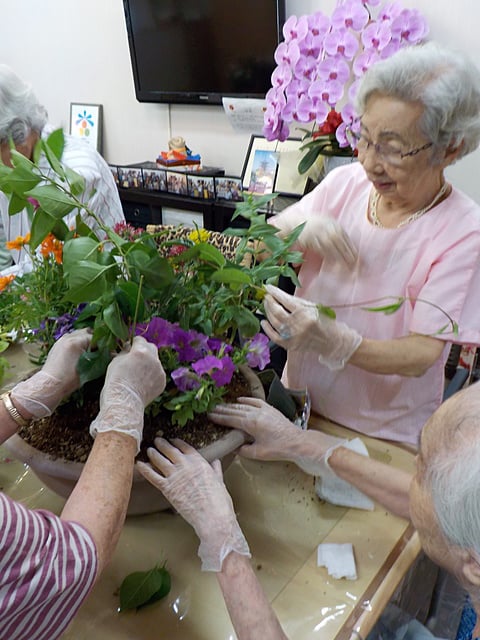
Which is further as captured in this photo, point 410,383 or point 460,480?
point 410,383

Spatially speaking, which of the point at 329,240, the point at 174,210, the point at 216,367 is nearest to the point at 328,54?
the point at 329,240

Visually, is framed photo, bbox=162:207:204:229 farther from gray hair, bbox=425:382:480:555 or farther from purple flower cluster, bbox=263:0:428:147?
gray hair, bbox=425:382:480:555

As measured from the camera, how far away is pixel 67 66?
11.0 ft

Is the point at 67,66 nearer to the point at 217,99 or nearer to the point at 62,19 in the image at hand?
the point at 62,19

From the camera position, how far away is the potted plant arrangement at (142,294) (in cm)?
75

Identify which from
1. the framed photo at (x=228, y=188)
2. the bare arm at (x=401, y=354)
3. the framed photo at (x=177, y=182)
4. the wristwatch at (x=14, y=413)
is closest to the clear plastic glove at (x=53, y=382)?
the wristwatch at (x=14, y=413)

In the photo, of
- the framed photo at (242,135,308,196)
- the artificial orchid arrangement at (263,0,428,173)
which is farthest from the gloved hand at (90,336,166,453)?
the framed photo at (242,135,308,196)

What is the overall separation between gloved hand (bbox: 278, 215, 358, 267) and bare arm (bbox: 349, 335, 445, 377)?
22 centimetres

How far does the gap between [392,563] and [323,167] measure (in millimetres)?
1409

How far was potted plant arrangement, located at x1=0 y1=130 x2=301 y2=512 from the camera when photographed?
0.75 meters

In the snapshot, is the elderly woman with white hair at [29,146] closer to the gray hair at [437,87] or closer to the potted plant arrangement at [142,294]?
the potted plant arrangement at [142,294]

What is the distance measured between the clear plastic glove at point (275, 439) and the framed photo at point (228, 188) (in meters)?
1.74

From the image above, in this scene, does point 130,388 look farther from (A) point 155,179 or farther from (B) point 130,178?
(B) point 130,178

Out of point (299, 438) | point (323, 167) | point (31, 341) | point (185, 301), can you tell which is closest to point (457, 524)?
point (299, 438)
